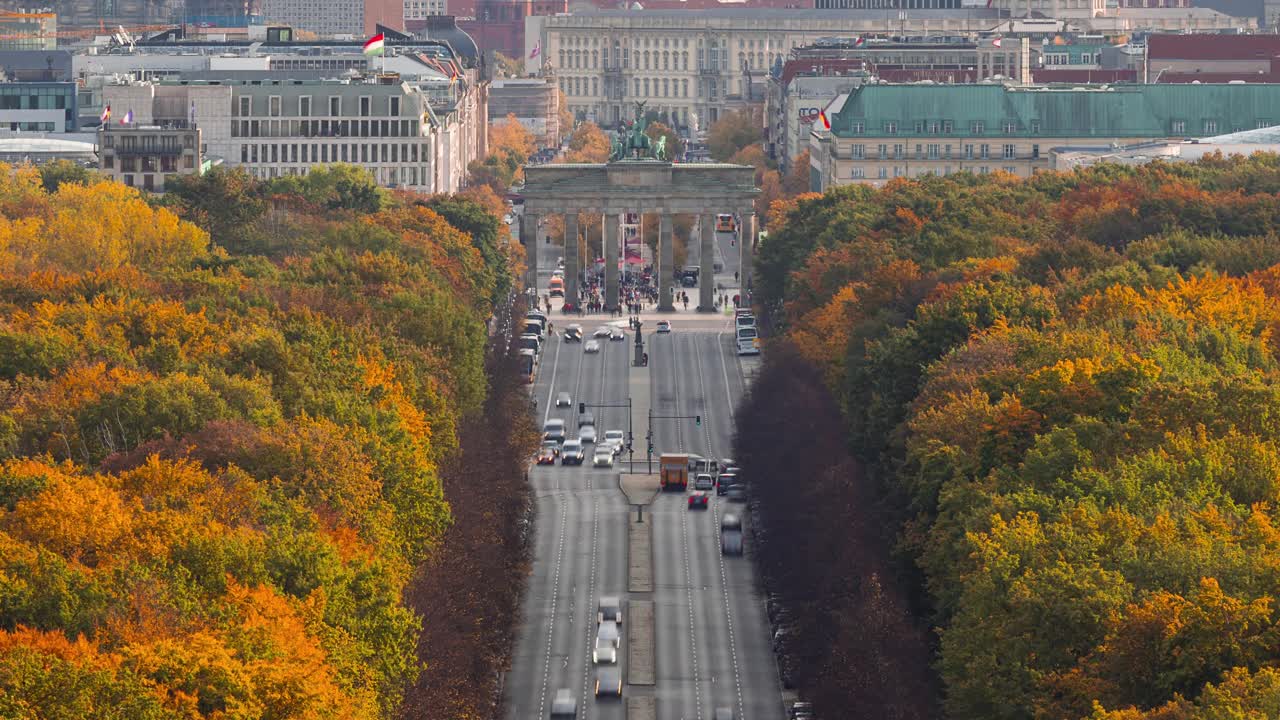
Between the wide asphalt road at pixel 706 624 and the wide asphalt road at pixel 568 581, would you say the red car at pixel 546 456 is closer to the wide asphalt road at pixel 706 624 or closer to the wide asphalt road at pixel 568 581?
the wide asphalt road at pixel 568 581

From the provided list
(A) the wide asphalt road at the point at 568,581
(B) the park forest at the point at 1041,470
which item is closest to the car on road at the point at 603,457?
(A) the wide asphalt road at the point at 568,581

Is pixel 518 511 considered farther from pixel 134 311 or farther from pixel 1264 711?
pixel 1264 711

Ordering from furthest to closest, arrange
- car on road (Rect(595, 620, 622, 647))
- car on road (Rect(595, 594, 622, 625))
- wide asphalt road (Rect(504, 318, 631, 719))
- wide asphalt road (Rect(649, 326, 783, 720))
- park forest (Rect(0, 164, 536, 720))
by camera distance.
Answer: car on road (Rect(595, 594, 622, 625)), car on road (Rect(595, 620, 622, 647)), wide asphalt road (Rect(504, 318, 631, 719)), wide asphalt road (Rect(649, 326, 783, 720)), park forest (Rect(0, 164, 536, 720))

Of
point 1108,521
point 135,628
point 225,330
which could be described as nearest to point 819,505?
point 225,330

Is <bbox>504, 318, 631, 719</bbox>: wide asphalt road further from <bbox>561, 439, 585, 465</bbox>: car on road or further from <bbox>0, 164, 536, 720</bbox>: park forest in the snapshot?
<bbox>0, 164, 536, 720</bbox>: park forest

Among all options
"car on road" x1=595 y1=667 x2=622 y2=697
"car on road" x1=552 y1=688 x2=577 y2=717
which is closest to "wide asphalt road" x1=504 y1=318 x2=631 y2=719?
"car on road" x1=595 y1=667 x2=622 y2=697
